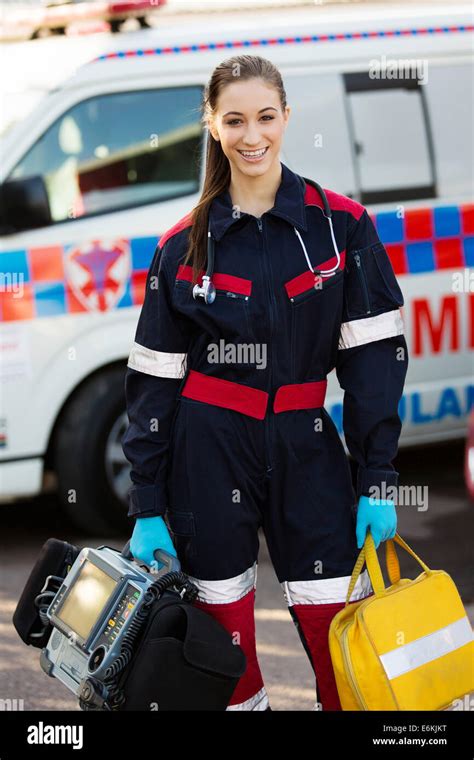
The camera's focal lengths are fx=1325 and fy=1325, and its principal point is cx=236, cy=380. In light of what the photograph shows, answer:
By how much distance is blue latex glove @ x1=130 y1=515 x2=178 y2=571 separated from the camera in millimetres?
3016

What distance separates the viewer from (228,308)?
9.39 ft

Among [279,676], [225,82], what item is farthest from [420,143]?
[225,82]

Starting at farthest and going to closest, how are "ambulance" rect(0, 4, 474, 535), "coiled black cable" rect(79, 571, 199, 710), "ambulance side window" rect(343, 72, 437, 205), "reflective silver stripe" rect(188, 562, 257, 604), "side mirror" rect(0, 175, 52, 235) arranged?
"ambulance side window" rect(343, 72, 437, 205) → "ambulance" rect(0, 4, 474, 535) → "side mirror" rect(0, 175, 52, 235) → "reflective silver stripe" rect(188, 562, 257, 604) → "coiled black cable" rect(79, 571, 199, 710)

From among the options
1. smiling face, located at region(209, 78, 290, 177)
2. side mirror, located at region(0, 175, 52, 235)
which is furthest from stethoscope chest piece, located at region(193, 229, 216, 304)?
side mirror, located at region(0, 175, 52, 235)

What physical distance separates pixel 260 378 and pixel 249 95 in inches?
24.2

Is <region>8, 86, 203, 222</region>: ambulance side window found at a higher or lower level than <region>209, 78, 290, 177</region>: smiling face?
higher

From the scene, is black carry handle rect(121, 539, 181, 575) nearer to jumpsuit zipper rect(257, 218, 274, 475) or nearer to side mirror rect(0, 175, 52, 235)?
jumpsuit zipper rect(257, 218, 274, 475)

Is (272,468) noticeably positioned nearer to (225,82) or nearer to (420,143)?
(225,82)

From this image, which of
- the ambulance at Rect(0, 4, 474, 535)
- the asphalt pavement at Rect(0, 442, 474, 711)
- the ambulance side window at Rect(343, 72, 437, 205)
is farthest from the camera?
the ambulance side window at Rect(343, 72, 437, 205)

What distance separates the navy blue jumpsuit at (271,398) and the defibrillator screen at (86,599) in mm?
171

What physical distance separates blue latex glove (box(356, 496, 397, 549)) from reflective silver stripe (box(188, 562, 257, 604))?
29 cm

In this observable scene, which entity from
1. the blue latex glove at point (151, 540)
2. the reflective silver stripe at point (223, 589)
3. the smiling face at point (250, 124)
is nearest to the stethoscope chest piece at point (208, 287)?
the smiling face at point (250, 124)

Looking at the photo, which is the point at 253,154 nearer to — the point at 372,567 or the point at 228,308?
the point at 228,308

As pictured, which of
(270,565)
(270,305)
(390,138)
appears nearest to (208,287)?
(270,305)
